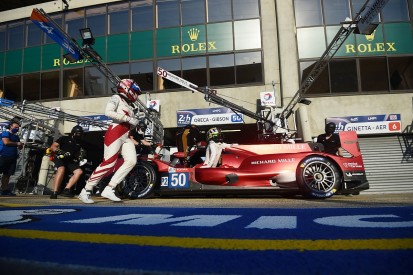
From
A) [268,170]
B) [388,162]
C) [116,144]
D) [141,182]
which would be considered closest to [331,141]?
[268,170]

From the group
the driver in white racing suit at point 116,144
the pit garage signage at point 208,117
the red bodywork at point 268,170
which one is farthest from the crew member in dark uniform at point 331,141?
the pit garage signage at point 208,117

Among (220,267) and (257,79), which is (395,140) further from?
(220,267)

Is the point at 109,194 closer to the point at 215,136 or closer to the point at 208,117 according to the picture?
the point at 215,136

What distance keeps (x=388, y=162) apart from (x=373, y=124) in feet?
5.95

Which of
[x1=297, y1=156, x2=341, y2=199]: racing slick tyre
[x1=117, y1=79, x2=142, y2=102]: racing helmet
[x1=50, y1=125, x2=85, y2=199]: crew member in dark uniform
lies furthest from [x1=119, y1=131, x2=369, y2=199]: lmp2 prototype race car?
[x1=50, y1=125, x2=85, y2=199]: crew member in dark uniform

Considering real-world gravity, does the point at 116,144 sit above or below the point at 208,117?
below

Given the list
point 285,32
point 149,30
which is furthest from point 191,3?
point 285,32

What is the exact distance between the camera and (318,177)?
535 centimetres

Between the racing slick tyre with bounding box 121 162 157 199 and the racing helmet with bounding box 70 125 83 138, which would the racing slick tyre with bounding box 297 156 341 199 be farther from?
the racing helmet with bounding box 70 125 83 138

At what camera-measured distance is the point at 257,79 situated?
1434cm

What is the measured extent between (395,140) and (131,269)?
14831 mm

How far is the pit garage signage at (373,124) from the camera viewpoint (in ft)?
42.6

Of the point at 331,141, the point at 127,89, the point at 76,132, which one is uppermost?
the point at 127,89

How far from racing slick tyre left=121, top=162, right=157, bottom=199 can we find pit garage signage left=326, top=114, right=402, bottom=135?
971 centimetres
